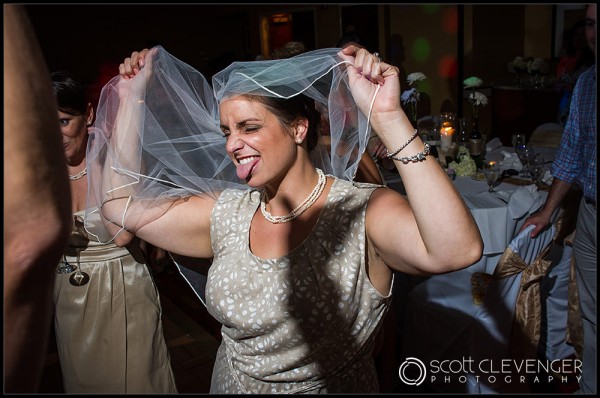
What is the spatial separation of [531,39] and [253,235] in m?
8.63

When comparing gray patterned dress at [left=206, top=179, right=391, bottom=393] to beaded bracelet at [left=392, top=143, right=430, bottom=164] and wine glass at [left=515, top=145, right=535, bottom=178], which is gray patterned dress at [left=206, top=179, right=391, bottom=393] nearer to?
beaded bracelet at [left=392, top=143, right=430, bottom=164]

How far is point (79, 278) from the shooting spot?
7.08 feet

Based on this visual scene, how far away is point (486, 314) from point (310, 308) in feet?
5.64

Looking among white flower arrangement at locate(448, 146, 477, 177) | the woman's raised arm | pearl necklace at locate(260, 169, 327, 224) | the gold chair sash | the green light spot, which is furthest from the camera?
the green light spot

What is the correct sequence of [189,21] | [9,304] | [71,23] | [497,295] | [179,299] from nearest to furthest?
1. [9,304]
2. [497,295]
3. [179,299]
4. [71,23]
5. [189,21]

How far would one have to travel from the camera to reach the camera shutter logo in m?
3.15

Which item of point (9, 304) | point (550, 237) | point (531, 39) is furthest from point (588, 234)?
point (531, 39)

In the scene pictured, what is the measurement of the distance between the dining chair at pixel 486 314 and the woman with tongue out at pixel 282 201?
4.73 ft

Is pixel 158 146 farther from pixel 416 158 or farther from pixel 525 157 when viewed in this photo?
pixel 525 157

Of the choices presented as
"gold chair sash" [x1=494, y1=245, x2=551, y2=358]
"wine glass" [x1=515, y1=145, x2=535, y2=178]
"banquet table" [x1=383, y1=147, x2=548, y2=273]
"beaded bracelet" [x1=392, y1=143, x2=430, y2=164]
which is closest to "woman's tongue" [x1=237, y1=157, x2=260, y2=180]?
"beaded bracelet" [x1=392, y1=143, x2=430, y2=164]

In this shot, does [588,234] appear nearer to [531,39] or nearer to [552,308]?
[552,308]

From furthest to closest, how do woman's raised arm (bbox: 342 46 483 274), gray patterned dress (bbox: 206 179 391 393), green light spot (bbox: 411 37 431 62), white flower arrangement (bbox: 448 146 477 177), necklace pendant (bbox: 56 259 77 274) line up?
1. green light spot (bbox: 411 37 431 62)
2. white flower arrangement (bbox: 448 146 477 177)
3. necklace pendant (bbox: 56 259 77 274)
4. gray patterned dress (bbox: 206 179 391 393)
5. woman's raised arm (bbox: 342 46 483 274)

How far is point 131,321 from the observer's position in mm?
2217

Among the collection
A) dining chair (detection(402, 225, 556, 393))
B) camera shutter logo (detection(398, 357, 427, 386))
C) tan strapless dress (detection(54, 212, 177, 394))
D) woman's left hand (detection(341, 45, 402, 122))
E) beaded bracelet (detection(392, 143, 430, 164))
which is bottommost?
camera shutter logo (detection(398, 357, 427, 386))
